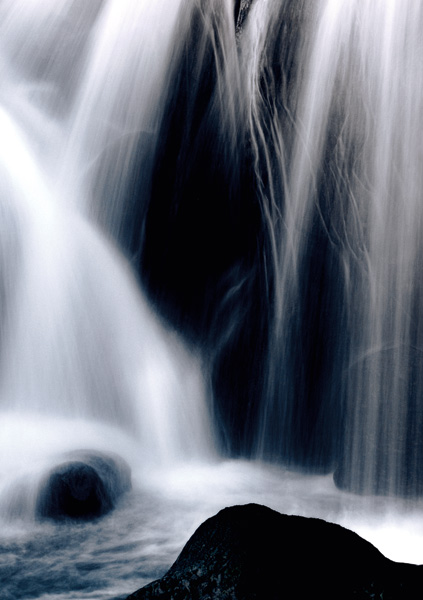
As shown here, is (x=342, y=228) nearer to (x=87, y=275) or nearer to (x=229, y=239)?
(x=229, y=239)

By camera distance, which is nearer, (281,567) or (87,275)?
(281,567)

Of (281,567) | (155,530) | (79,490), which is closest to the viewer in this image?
(281,567)

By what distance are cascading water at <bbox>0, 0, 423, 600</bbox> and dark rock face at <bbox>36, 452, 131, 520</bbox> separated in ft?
0.36

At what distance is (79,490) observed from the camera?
4.93 m

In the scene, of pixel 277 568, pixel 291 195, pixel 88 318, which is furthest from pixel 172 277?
pixel 277 568

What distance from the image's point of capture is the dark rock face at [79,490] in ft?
15.8

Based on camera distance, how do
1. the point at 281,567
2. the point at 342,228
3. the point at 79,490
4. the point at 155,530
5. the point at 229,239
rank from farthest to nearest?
the point at 229,239
the point at 342,228
the point at 79,490
the point at 155,530
the point at 281,567

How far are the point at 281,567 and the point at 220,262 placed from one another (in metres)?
4.32

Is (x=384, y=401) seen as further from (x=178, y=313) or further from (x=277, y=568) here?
(x=277, y=568)

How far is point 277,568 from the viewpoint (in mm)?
2807

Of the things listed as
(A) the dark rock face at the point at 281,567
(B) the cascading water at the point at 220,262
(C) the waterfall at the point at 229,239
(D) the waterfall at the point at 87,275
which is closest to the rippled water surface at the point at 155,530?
(B) the cascading water at the point at 220,262

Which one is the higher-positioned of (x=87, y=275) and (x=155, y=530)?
(x=87, y=275)

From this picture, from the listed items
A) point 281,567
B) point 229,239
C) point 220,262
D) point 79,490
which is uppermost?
point 229,239

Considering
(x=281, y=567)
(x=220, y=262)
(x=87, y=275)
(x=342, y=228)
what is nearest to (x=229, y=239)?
(x=220, y=262)
